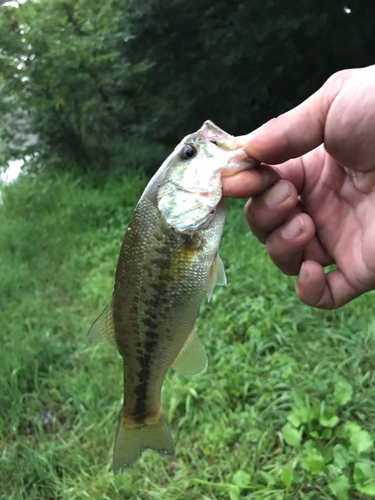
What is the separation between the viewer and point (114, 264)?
505cm

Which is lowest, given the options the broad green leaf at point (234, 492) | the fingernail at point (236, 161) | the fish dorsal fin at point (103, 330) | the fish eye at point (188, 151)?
the broad green leaf at point (234, 492)

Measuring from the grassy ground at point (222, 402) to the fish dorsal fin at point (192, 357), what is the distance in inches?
46.9

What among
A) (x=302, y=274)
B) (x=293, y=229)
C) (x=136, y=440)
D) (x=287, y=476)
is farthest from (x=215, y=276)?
A: (x=287, y=476)

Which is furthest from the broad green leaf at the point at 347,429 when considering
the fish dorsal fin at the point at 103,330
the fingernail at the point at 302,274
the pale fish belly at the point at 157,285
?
the fish dorsal fin at the point at 103,330

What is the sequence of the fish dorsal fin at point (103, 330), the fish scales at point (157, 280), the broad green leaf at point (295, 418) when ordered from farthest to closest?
the broad green leaf at point (295, 418)
the fish dorsal fin at point (103, 330)
the fish scales at point (157, 280)

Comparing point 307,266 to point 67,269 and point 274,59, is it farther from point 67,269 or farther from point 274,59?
point 274,59

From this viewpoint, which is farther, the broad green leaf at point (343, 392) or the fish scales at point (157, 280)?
the broad green leaf at point (343, 392)

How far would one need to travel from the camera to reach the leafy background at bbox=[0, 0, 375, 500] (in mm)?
2701

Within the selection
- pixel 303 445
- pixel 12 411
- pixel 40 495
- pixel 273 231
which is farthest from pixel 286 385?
pixel 12 411

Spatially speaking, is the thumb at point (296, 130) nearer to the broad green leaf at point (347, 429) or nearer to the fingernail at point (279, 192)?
the fingernail at point (279, 192)

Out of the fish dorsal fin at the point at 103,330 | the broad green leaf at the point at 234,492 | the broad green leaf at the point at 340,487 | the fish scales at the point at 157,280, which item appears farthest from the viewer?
the broad green leaf at the point at 234,492

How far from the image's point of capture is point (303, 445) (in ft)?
8.61

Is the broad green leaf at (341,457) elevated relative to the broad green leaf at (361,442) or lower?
lower

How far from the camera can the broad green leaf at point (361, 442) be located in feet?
8.09
